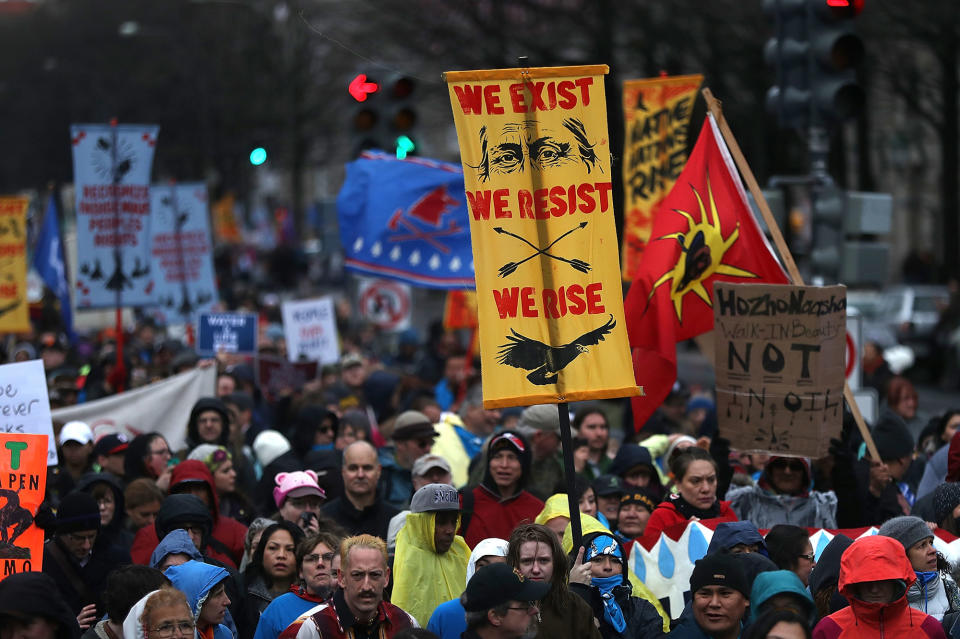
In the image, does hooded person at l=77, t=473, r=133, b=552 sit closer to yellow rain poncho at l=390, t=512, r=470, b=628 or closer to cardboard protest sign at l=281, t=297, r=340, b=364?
yellow rain poncho at l=390, t=512, r=470, b=628

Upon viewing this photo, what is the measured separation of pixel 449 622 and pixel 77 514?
2.10 meters

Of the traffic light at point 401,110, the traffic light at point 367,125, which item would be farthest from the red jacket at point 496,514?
the traffic light at point 367,125

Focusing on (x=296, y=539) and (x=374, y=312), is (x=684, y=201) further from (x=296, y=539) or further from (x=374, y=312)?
(x=374, y=312)

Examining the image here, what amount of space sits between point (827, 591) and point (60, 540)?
343 centimetres

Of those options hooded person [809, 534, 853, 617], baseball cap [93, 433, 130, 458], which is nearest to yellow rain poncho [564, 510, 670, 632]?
hooded person [809, 534, 853, 617]

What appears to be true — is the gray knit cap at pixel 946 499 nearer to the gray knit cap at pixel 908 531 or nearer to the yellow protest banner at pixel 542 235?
the gray knit cap at pixel 908 531

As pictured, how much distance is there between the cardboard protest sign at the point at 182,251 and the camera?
62.5 feet

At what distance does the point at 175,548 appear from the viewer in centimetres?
683

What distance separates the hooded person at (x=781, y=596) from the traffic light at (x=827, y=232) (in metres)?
5.50

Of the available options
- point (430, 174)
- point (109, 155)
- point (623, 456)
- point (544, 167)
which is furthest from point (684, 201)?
point (109, 155)

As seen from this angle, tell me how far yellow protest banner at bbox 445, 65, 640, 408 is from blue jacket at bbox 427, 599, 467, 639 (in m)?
0.91

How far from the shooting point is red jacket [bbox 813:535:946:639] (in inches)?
228

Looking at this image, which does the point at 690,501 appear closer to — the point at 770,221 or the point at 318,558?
the point at 770,221

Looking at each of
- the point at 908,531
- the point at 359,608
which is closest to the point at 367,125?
the point at 908,531
